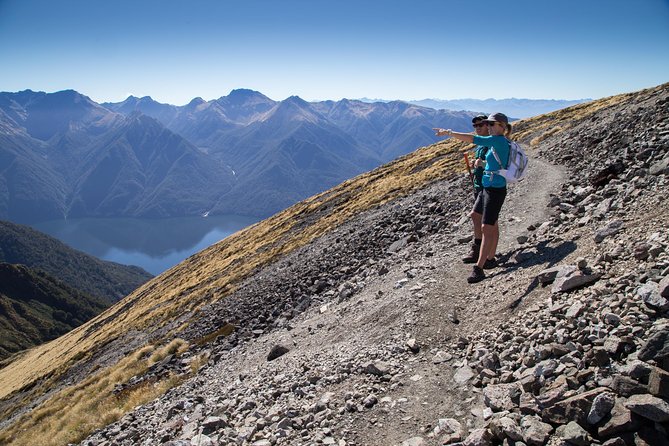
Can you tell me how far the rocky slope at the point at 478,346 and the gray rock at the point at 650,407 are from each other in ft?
0.05

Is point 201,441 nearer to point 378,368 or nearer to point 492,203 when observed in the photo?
point 378,368

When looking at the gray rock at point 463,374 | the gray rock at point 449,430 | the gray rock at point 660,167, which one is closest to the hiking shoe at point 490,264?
the gray rock at point 463,374

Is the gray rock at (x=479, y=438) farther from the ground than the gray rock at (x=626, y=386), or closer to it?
closer to it

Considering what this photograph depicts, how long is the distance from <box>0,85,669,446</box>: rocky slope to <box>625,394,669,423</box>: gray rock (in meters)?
0.01

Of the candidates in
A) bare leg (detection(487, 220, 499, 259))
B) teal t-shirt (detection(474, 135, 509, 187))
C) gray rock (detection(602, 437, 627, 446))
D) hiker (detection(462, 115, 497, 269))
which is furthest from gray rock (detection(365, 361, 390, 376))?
teal t-shirt (detection(474, 135, 509, 187))

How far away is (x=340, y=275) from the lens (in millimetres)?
20734

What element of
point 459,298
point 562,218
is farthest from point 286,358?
point 562,218

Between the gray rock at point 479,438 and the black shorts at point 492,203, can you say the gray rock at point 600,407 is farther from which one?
the black shorts at point 492,203

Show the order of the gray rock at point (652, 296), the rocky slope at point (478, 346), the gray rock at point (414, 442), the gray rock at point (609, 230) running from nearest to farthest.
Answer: the rocky slope at point (478, 346) → the gray rock at point (652, 296) → the gray rock at point (414, 442) → the gray rock at point (609, 230)

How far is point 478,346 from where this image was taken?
8.48 m

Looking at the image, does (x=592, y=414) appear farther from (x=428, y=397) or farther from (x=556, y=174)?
(x=556, y=174)

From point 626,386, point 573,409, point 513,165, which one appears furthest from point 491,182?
point 573,409

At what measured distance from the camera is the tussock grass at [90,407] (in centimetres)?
1584

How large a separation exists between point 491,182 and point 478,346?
4.62 m
